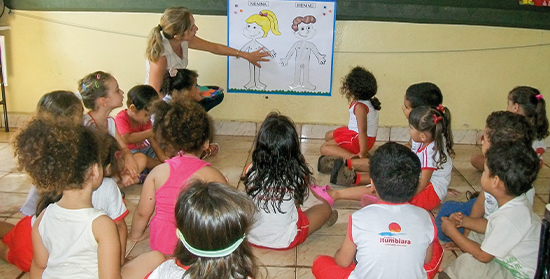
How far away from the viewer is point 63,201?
1.70m

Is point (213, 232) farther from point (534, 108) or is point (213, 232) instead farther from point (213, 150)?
point (213, 150)

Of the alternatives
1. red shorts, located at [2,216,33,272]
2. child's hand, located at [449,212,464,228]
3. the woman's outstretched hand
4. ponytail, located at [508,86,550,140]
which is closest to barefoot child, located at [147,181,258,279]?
red shorts, located at [2,216,33,272]

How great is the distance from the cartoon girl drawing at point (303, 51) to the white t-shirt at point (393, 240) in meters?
2.57

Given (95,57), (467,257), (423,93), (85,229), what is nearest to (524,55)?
(423,93)

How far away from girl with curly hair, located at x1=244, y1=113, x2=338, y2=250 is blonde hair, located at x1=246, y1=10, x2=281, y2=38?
6.33 feet

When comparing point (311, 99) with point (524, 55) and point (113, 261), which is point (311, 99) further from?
point (113, 261)

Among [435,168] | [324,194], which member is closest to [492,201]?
[435,168]

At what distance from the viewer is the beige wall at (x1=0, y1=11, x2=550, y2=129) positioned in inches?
162

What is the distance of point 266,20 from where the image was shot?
4137 millimetres

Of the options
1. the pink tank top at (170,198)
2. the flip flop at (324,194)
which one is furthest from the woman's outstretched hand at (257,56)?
the pink tank top at (170,198)

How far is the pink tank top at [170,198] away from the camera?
84.9 inches

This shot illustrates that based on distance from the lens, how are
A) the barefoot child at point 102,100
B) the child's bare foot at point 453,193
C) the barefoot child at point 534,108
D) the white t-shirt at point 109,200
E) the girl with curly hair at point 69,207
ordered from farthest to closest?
the child's bare foot at point 453,193 → the barefoot child at point 534,108 → the barefoot child at point 102,100 → the white t-shirt at point 109,200 → the girl with curly hair at point 69,207

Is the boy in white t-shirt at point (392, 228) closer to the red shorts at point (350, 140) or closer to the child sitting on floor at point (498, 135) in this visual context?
the child sitting on floor at point (498, 135)

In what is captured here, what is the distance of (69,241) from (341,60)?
297cm
